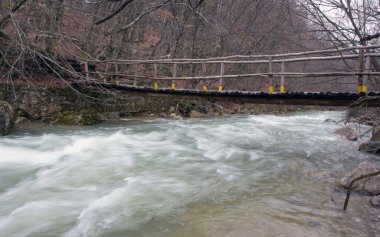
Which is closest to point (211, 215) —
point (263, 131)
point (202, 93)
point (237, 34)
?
point (202, 93)

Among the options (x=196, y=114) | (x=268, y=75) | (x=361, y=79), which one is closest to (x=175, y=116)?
(x=196, y=114)

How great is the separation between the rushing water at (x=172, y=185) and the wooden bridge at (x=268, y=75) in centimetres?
159

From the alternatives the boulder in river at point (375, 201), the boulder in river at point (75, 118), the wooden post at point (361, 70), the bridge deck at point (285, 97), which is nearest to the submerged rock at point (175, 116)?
the boulder in river at point (75, 118)

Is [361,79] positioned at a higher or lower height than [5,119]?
higher

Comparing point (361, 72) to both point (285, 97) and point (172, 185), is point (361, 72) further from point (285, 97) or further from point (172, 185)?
point (172, 185)

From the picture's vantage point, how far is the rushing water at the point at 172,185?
450cm

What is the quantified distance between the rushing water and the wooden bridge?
1594 millimetres

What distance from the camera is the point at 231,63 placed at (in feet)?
37.1

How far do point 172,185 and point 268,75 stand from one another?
4283 millimetres

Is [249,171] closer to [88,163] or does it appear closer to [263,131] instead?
[88,163]

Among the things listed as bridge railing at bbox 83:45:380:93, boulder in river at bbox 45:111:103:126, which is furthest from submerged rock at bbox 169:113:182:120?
boulder in river at bbox 45:111:103:126

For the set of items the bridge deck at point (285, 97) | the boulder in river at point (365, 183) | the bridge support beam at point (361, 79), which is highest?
the bridge support beam at point (361, 79)

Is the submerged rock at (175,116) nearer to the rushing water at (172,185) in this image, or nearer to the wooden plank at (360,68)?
the rushing water at (172,185)

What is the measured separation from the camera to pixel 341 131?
516 inches
